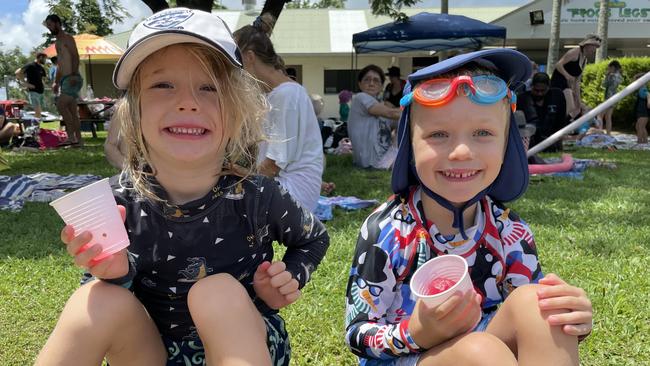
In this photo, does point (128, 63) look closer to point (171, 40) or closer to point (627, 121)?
point (171, 40)

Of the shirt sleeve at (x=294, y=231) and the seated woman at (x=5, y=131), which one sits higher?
the shirt sleeve at (x=294, y=231)

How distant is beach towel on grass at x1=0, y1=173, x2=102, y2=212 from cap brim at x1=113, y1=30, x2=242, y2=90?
416cm

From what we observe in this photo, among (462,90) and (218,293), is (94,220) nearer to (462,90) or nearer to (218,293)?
(218,293)

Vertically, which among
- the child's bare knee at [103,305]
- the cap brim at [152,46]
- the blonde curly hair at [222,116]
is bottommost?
the child's bare knee at [103,305]

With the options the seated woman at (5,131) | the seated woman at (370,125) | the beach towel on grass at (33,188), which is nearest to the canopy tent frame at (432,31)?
the seated woman at (370,125)

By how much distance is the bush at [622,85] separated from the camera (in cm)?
1491

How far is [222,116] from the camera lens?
169cm

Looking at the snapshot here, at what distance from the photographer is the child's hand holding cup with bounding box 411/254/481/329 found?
4.29ft

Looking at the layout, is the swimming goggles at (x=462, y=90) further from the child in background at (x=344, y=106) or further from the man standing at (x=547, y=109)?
the child in background at (x=344, y=106)

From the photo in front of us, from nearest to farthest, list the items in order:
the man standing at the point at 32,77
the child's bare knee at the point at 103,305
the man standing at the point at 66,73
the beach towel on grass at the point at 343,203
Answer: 1. the child's bare knee at the point at 103,305
2. the beach towel on grass at the point at 343,203
3. the man standing at the point at 66,73
4. the man standing at the point at 32,77

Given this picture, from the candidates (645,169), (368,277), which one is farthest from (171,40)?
(645,169)

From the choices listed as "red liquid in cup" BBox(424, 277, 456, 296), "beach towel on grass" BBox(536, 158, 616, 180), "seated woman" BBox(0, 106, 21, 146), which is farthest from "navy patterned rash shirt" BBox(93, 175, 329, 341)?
"seated woman" BBox(0, 106, 21, 146)

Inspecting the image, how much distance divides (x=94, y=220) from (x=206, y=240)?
0.37 meters

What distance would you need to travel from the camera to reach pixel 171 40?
1.55 m
